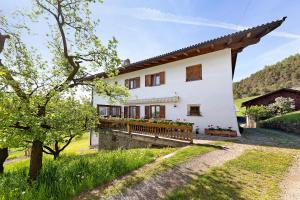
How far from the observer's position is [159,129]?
1182cm

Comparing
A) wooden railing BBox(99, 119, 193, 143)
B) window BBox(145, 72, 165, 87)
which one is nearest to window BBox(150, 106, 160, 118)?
window BBox(145, 72, 165, 87)

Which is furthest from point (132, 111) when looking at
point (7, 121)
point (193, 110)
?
point (7, 121)

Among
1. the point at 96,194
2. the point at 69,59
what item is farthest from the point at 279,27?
the point at 96,194

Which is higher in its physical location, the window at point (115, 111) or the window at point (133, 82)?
the window at point (133, 82)

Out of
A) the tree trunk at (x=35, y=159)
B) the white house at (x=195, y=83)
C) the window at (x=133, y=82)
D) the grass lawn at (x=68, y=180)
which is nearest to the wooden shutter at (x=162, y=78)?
the white house at (x=195, y=83)

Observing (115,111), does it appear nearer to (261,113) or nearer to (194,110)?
(194,110)

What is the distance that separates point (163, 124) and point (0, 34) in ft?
30.6

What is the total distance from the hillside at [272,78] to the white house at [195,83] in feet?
137

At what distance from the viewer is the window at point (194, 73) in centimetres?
1433

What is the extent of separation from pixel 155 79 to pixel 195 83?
15.1 ft

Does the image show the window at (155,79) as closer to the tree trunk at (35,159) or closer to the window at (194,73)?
the window at (194,73)

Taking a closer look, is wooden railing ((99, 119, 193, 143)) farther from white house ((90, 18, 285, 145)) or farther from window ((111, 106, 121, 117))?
window ((111, 106, 121, 117))

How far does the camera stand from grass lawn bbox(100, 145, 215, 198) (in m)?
4.80

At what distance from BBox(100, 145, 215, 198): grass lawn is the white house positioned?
5.40 metres
